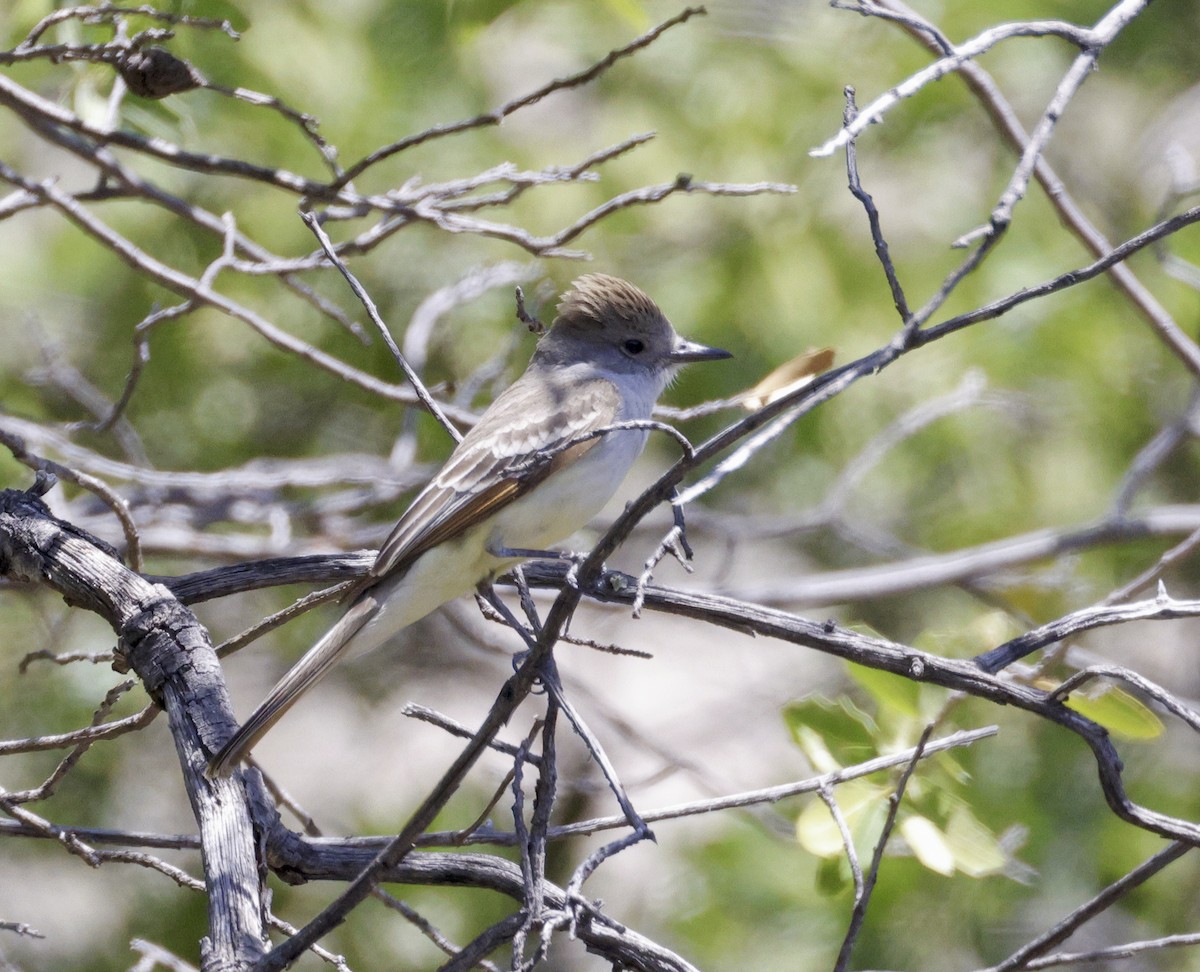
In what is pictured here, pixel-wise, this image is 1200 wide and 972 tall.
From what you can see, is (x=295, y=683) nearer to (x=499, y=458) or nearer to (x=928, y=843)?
(x=499, y=458)

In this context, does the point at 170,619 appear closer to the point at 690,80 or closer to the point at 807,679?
the point at 690,80

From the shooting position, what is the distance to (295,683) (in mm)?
2811

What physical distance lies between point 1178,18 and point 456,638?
4.65 metres

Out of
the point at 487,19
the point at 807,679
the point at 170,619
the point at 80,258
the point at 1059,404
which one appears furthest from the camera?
the point at 807,679

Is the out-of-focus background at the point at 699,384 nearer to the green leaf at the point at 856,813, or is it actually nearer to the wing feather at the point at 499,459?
the wing feather at the point at 499,459

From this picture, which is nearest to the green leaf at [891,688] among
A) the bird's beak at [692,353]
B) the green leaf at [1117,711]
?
the green leaf at [1117,711]

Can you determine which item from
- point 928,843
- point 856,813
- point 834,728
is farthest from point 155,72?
point 928,843

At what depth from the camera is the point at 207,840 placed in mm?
2203

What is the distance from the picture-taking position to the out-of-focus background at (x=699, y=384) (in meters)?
4.66

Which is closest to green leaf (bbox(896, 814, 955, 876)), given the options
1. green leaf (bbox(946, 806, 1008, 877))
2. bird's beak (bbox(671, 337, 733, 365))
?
green leaf (bbox(946, 806, 1008, 877))

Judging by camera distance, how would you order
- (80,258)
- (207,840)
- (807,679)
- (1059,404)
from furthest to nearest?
1. (807,679)
2. (1059,404)
3. (80,258)
4. (207,840)

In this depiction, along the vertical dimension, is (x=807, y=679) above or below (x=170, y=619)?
above

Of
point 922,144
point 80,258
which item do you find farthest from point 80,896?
point 922,144

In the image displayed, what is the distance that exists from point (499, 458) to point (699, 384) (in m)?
2.25
